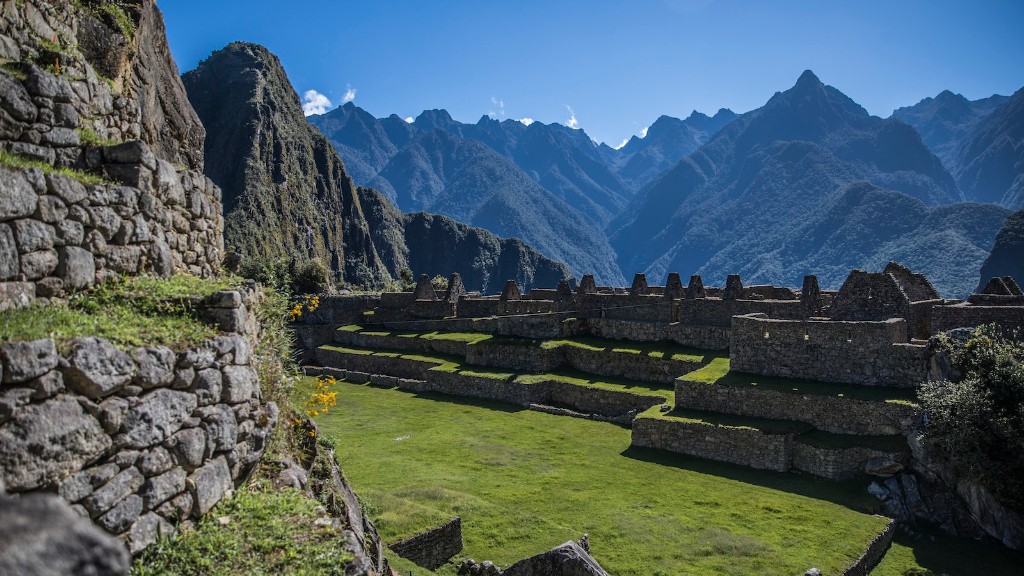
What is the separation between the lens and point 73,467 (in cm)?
364

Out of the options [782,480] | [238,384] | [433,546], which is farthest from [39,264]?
[782,480]

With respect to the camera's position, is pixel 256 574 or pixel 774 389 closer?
pixel 256 574

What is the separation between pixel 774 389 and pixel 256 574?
50.9 ft

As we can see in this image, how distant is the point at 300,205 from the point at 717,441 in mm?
139024

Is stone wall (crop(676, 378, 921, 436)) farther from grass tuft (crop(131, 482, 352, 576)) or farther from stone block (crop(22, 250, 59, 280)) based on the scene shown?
stone block (crop(22, 250, 59, 280))

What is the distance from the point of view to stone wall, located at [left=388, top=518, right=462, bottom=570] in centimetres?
964

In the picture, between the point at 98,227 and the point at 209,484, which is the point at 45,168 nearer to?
the point at 98,227

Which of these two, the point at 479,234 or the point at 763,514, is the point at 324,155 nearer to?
the point at 479,234

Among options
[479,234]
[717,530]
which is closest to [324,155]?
[479,234]

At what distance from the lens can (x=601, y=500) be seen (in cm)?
1352

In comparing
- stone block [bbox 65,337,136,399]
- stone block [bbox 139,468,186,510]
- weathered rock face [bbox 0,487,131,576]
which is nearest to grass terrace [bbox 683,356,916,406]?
stone block [bbox 139,468,186,510]

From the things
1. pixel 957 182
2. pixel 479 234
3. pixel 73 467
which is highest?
pixel 957 182

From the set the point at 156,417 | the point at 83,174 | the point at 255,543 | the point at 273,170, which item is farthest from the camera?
the point at 273,170

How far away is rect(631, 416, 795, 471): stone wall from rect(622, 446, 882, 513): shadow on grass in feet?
0.70
